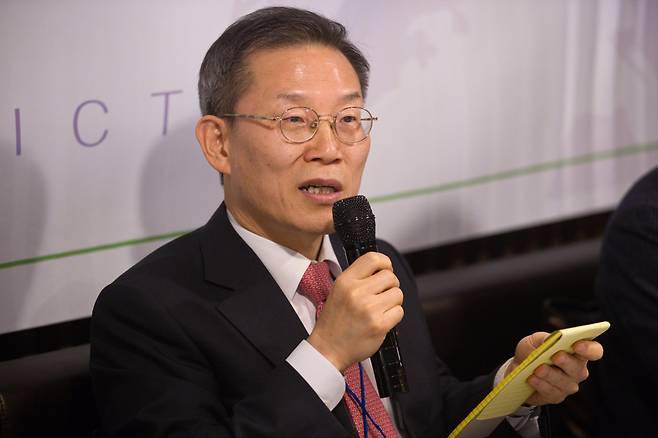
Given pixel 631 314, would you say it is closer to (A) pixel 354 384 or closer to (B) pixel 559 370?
(B) pixel 559 370

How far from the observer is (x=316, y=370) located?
1491mm

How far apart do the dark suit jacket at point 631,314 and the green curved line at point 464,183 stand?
0.48 m

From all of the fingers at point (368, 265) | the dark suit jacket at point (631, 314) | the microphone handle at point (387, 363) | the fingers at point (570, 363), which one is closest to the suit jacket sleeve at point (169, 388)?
the microphone handle at point (387, 363)

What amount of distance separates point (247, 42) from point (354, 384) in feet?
2.43

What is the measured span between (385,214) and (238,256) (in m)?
0.79

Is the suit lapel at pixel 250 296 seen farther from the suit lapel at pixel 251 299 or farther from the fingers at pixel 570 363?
the fingers at pixel 570 363

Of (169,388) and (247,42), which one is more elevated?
(247,42)

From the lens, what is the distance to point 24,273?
1.94 meters

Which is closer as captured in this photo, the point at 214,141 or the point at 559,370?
the point at 559,370

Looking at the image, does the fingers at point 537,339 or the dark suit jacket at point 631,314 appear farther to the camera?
the dark suit jacket at point 631,314

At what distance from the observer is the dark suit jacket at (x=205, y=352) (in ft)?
4.89

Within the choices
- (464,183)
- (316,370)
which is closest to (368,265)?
(316,370)

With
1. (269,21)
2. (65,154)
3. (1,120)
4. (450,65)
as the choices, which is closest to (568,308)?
(450,65)

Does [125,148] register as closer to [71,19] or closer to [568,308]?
[71,19]
